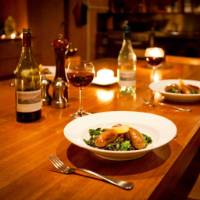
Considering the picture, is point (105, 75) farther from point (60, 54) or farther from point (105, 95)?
point (60, 54)

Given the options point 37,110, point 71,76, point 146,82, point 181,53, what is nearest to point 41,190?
point 37,110

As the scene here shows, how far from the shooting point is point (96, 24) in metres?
5.77

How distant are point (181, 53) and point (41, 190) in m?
4.68

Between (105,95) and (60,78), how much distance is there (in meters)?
0.25

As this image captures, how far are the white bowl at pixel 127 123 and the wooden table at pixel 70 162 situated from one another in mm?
32

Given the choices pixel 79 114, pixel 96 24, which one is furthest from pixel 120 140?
pixel 96 24

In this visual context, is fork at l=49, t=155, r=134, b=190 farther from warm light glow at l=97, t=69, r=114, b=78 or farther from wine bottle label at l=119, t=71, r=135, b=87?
warm light glow at l=97, t=69, r=114, b=78

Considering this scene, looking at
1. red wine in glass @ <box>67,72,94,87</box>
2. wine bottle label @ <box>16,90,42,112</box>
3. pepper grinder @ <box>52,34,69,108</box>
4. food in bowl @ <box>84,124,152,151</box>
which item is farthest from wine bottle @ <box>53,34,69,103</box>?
food in bowl @ <box>84,124,152,151</box>

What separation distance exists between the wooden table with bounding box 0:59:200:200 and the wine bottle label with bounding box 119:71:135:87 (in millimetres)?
218

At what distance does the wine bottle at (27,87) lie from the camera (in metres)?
1.04

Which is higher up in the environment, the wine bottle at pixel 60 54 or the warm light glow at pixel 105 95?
the wine bottle at pixel 60 54

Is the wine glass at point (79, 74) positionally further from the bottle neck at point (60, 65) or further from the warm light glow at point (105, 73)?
the warm light glow at point (105, 73)

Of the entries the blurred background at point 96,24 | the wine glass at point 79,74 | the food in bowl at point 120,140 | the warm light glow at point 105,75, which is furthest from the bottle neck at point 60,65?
the blurred background at point 96,24

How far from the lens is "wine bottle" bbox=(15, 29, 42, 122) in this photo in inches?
40.8
